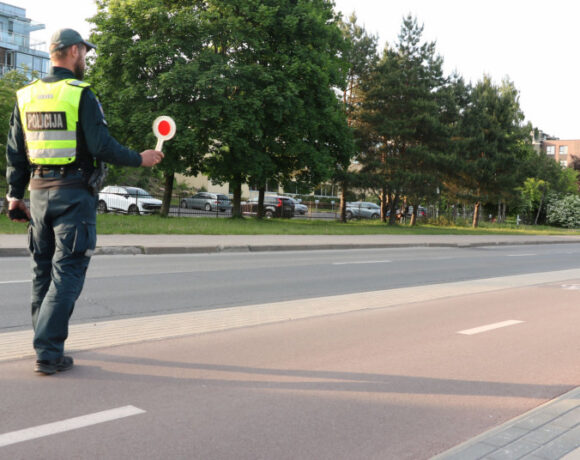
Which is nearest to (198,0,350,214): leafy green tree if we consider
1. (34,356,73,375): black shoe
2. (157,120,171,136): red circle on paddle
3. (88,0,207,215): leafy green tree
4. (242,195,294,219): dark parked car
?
(88,0,207,215): leafy green tree

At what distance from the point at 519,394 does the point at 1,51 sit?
63.8m

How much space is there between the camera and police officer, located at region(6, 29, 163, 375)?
3.93m

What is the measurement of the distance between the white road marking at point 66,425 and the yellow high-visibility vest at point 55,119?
1646mm

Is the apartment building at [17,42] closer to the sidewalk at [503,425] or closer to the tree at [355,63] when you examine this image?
the tree at [355,63]

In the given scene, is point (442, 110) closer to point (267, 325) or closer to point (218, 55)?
point (218, 55)

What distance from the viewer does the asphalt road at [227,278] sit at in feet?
23.4

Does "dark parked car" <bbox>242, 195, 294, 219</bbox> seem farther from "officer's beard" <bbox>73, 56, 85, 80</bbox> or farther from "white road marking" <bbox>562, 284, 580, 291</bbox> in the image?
"officer's beard" <bbox>73, 56, 85, 80</bbox>

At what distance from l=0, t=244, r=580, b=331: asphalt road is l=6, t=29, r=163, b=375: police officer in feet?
6.31

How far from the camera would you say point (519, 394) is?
13.9 feet

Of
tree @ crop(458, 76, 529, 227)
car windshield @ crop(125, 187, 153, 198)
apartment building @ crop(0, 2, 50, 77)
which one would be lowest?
car windshield @ crop(125, 187, 153, 198)

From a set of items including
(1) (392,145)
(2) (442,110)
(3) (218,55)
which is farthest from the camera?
(2) (442,110)

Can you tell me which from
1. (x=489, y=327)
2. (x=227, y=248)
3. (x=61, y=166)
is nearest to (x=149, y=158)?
(x=61, y=166)

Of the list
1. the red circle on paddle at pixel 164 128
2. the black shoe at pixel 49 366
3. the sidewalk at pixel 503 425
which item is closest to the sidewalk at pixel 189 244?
the sidewalk at pixel 503 425

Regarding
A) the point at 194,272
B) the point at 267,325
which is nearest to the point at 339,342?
the point at 267,325
